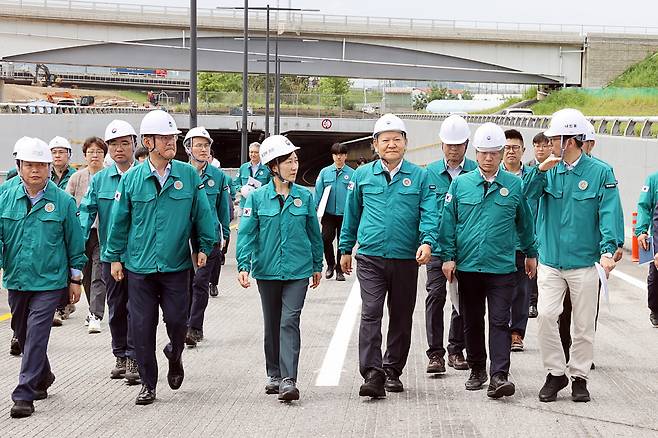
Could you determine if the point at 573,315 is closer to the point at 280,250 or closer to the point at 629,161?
the point at 280,250

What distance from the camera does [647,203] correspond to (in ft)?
42.3

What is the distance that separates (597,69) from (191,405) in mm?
75958

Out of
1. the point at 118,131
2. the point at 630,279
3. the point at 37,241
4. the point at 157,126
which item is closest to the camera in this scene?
the point at 37,241

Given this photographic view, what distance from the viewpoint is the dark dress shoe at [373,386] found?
866cm

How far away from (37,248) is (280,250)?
1778mm

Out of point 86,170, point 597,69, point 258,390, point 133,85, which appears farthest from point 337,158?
point 133,85

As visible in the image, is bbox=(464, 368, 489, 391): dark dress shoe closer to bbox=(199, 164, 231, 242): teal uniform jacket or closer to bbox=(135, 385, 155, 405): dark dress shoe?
bbox=(135, 385, 155, 405): dark dress shoe

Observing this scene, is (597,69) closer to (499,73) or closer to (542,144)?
(499,73)

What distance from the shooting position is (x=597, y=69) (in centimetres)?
8112

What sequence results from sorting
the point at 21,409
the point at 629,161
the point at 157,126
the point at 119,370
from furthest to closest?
the point at 629,161, the point at 119,370, the point at 157,126, the point at 21,409

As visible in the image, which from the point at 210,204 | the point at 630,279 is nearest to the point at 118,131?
the point at 210,204

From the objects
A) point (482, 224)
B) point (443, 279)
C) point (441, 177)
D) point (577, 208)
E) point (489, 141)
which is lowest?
point (443, 279)

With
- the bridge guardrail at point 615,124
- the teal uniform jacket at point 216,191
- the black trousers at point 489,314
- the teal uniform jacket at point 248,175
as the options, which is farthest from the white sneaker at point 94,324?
the bridge guardrail at point 615,124

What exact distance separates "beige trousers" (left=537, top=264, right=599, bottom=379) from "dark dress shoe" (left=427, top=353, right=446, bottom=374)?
1138 mm
